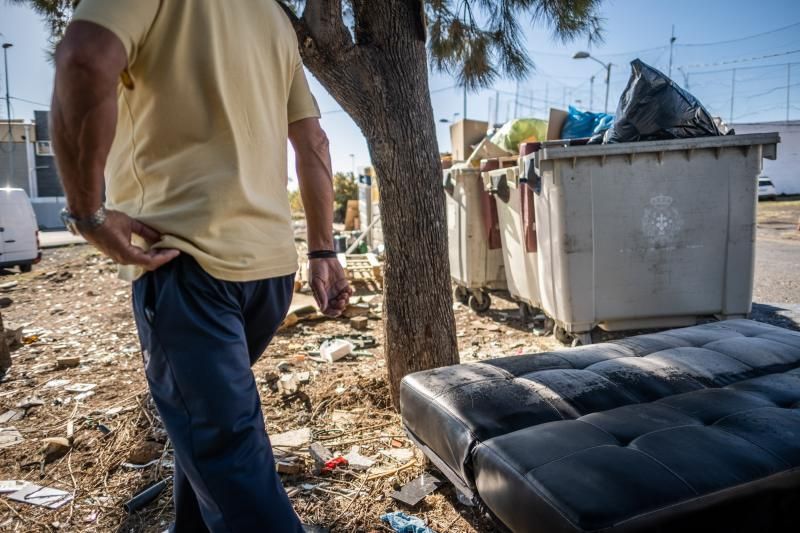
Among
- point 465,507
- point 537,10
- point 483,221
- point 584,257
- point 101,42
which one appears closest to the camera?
point 101,42

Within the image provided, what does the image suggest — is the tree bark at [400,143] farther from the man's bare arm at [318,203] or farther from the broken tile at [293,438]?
the man's bare arm at [318,203]

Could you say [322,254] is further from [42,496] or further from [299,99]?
[42,496]

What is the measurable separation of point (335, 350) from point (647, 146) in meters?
2.67

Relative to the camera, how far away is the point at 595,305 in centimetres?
407

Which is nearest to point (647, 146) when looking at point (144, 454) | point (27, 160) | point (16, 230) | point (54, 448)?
point (144, 454)

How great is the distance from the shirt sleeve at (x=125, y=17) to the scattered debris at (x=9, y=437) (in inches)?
106

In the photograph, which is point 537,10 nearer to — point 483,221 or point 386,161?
point 386,161

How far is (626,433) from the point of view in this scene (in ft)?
5.13

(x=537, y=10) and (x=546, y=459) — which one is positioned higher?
(x=537, y=10)

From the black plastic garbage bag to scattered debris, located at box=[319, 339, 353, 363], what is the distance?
8.10ft

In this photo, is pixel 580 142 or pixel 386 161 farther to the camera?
pixel 580 142

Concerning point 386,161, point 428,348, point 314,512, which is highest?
point 386,161

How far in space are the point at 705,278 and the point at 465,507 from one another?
114 inches

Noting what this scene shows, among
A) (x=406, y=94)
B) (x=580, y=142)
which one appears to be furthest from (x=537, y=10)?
(x=406, y=94)
